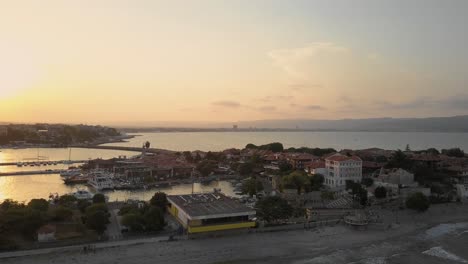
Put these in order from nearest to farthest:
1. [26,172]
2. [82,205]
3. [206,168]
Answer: [82,205]
[206,168]
[26,172]

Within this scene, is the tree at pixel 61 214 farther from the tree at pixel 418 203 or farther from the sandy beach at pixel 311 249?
the tree at pixel 418 203

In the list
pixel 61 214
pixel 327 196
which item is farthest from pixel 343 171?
pixel 61 214

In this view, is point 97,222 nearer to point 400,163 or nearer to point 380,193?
point 380,193

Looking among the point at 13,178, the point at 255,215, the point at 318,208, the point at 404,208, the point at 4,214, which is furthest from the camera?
the point at 13,178

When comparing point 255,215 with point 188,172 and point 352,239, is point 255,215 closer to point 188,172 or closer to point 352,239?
point 352,239

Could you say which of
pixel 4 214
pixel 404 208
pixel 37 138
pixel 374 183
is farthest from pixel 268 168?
pixel 37 138

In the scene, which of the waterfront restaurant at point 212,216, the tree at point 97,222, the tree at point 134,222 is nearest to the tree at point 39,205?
the tree at point 97,222
